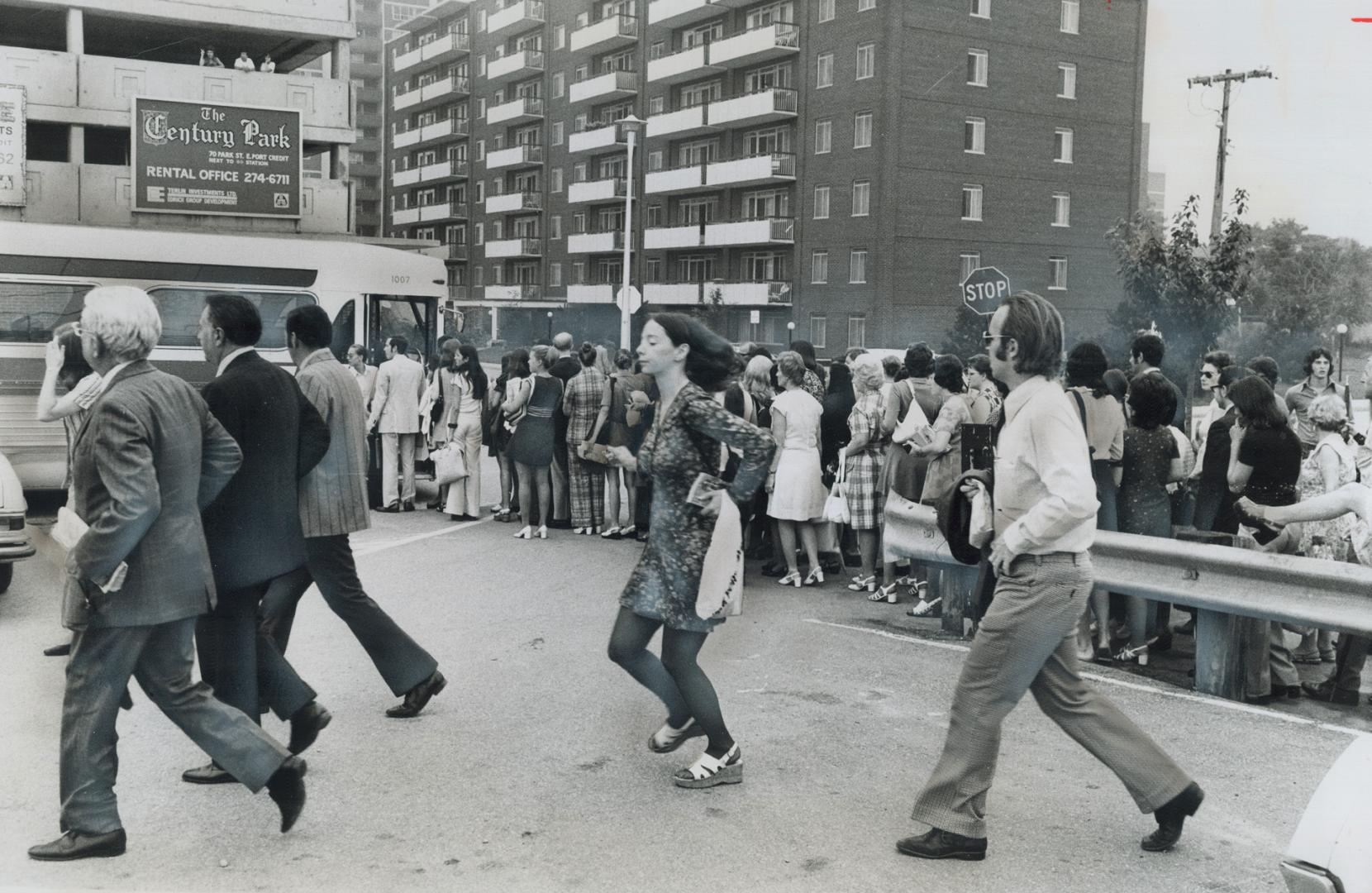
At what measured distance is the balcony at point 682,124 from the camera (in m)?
24.9

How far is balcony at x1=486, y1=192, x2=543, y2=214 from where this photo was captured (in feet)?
61.5

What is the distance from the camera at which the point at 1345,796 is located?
118 inches

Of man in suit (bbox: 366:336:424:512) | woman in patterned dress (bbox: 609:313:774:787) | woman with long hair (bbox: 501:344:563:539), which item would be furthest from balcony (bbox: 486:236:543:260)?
woman in patterned dress (bbox: 609:313:774:787)

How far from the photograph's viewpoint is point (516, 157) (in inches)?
753

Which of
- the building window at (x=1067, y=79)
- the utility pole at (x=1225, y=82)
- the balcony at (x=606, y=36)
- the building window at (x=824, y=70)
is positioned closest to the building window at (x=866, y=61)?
the building window at (x=824, y=70)

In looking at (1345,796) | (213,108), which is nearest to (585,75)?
(213,108)

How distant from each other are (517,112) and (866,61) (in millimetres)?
9486

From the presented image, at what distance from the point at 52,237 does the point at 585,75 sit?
991 cm

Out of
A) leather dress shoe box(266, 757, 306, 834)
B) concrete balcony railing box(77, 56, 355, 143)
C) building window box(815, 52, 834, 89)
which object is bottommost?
leather dress shoe box(266, 757, 306, 834)

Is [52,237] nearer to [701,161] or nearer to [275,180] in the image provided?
[275,180]

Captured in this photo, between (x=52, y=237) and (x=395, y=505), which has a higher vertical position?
(x=52, y=237)

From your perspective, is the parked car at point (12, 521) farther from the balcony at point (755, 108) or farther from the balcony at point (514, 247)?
the balcony at point (755, 108)

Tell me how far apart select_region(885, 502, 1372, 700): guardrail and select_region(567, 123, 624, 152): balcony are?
14.6m

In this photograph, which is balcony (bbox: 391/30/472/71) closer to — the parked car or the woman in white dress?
the woman in white dress
